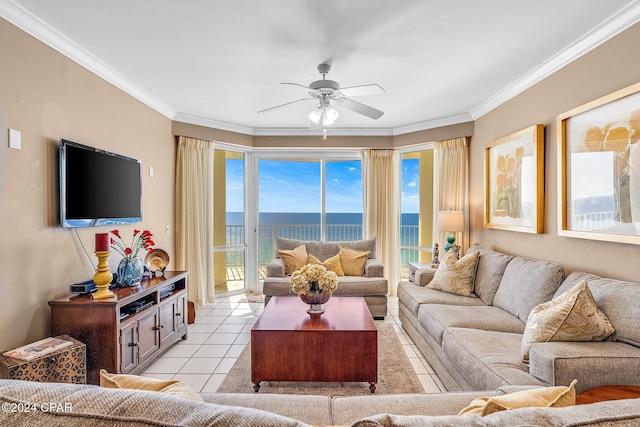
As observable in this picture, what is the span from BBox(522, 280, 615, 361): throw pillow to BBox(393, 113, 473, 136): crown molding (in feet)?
10.7

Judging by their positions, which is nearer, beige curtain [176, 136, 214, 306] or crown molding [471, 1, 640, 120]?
crown molding [471, 1, 640, 120]

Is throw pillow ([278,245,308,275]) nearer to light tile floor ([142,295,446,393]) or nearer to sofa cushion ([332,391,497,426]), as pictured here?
light tile floor ([142,295,446,393])

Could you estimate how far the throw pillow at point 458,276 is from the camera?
3.59 m

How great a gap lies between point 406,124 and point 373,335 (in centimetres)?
370

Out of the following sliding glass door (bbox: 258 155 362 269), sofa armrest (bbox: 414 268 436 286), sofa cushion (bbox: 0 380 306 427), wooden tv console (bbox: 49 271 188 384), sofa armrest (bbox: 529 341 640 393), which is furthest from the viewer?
sliding glass door (bbox: 258 155 362 269)

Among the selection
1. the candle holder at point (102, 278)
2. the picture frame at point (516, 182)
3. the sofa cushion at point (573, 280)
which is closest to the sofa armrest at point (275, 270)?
the candle holder at point (102, 278)

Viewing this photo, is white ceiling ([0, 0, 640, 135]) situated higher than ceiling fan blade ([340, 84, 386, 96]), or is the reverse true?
white ceiling ([0, 0, 640, 135])

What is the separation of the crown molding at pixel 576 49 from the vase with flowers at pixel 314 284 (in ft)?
8.68

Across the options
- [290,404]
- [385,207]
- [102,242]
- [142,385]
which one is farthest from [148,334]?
[385,207]

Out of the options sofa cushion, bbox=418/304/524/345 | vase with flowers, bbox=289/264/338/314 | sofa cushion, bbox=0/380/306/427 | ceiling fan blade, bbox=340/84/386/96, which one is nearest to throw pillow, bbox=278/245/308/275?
vase with flowers, bbox=289/264/338/314

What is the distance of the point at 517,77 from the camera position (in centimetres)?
341

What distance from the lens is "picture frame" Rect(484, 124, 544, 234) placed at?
127 inches

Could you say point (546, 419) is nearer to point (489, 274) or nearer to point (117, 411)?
point (117, 411)

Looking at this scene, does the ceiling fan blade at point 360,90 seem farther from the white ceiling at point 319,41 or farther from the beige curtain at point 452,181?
the beige curtain at point 452,181
